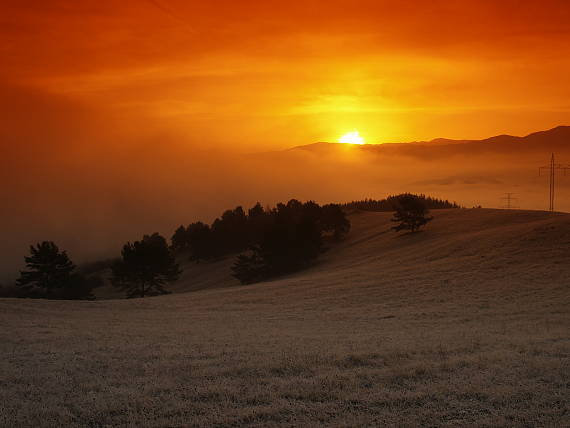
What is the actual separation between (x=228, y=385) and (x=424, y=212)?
77514 millimetres

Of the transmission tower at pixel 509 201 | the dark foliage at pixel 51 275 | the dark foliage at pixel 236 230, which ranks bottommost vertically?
the dark foliage at pixel 51 275

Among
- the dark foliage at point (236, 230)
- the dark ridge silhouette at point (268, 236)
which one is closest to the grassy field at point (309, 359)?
the dark ridge silhouette at point (268, 236)

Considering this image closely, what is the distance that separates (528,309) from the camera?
30859 millimetres

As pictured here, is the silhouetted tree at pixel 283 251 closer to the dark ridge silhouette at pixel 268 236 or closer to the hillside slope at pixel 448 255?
the dark ridge silhouette at pixel 268 236

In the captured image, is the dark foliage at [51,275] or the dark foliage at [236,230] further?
the dark foliage at [236,230]

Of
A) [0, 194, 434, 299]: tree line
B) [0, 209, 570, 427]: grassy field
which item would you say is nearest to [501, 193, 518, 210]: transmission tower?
[0, 194, 434, 299]: tree line

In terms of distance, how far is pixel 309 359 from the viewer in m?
16.9

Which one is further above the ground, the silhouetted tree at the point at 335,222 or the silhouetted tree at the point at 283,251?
the silhouetted tree at the point at 335,222

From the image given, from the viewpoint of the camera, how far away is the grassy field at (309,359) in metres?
12.2

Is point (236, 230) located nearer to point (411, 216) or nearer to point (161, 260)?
point (161, 260)

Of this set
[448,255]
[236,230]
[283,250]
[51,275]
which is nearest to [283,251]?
[283,250]

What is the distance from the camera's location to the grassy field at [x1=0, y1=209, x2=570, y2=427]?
12156mm

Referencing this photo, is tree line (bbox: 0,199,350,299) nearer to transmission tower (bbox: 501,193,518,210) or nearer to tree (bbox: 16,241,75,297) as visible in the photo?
tree (bbox: 16,241,75,297)

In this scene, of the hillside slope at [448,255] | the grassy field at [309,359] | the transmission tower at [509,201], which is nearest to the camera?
the grassy field at [309,359]
